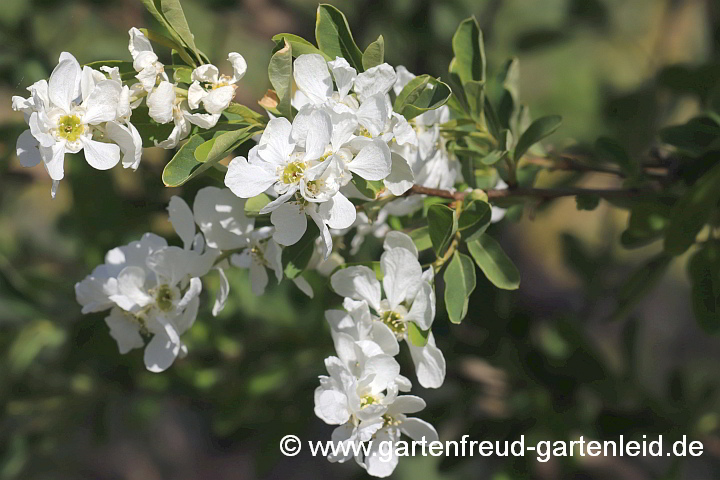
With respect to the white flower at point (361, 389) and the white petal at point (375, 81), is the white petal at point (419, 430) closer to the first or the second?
the white flower at point (361, 389)

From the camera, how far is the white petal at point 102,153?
697 millimetres

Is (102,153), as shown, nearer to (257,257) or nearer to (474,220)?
(257,257)

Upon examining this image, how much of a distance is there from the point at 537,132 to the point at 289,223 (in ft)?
1.20

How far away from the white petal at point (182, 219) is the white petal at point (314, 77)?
0.72 ft

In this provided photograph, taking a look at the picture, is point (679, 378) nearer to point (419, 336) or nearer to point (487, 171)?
point (487, 171)

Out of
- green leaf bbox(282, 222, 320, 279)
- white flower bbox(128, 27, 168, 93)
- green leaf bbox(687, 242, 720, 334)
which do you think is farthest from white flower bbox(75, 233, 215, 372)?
green leaf bbox(687, 242, 720, 334)

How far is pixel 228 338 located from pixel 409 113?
2.75 feet

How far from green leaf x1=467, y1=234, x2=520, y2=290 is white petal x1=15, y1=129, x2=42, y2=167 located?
0.51 m

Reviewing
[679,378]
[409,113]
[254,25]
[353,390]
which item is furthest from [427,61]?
[353,390]

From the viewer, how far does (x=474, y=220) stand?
2.59 feet

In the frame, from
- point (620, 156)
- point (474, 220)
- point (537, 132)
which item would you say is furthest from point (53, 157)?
point (620, 156)

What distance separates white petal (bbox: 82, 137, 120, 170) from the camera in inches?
27.5

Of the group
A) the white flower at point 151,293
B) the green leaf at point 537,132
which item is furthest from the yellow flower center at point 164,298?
the green leaf at point 537,132

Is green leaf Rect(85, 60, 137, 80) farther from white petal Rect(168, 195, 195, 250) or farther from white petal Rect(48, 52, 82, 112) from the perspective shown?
white petal Rect(168, 195, 195, 250)
